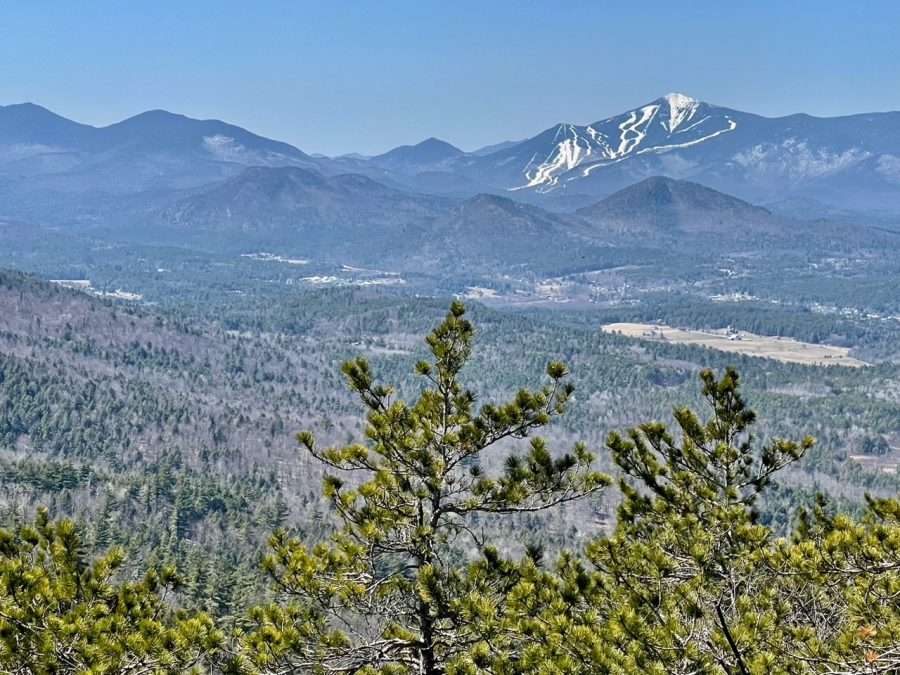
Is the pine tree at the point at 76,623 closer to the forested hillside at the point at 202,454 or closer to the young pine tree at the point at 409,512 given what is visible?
the young pine tree at the point at 409,512

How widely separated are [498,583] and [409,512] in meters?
1.89

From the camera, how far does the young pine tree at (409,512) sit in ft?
46.4

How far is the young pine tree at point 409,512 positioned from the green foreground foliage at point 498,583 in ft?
0.12

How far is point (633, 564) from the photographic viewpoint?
14328mm

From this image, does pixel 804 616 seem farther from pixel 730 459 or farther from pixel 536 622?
pixel 536 622

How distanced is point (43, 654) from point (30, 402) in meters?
157

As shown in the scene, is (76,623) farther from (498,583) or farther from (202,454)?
(202,454)

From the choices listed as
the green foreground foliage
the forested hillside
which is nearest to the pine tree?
the green foreground foliage

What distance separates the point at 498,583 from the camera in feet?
48.9

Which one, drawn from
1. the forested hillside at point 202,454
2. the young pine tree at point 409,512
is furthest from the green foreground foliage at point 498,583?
the forested hillside at point 202,454

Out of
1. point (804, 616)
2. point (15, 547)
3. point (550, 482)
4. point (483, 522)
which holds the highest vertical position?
point (550, 482)

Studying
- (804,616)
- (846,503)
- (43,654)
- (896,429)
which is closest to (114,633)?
(43,654)

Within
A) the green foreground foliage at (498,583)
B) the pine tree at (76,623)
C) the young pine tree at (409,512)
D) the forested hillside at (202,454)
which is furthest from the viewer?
the forested hillside at (202,454)

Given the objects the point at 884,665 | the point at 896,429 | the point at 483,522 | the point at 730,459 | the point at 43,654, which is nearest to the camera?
the point at 884,665
